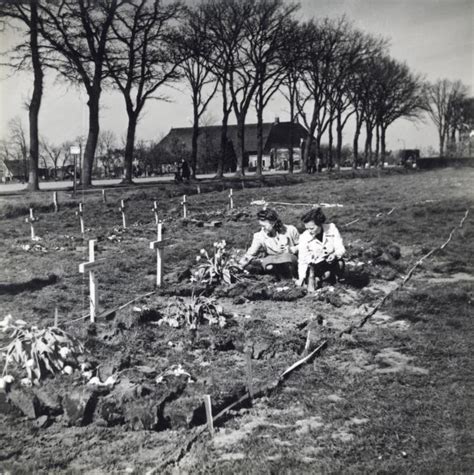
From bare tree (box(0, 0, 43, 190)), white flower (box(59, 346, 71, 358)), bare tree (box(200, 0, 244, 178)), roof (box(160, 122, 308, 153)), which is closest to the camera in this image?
white flower (box(59, 346, 71, 358))

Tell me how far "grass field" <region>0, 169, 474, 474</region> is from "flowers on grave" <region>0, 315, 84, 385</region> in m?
0.16

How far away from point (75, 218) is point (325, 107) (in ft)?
115

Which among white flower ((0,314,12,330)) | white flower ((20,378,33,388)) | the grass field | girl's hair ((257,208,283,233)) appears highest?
girl's hair ((257,208,283,233))

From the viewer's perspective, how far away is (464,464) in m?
3.49

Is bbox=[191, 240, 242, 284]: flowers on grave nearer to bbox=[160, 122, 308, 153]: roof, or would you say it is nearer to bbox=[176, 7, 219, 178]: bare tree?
bbox=[176, 7, 219, 178]: bare tree

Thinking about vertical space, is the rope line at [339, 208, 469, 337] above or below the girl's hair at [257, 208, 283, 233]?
below

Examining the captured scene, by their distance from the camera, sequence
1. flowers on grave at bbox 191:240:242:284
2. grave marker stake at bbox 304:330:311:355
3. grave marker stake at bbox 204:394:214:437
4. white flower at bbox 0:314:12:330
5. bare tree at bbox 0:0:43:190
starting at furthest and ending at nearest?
1. bare tree at bbox 0:0:43:190
2. flowers on grave at bbox 191:240:242:284
3. grave marker stake at bbox 304:330:311:355
4. white flower at bbox 0:314:12:330
5. grave marker stake at bbox 204:394:214:437

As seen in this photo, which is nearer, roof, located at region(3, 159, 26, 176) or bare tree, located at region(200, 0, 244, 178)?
bare tree, located at region(200, 0, 244, 178)

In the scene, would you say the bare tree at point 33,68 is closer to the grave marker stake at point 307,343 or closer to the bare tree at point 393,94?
the grave marker stake at point 307,343

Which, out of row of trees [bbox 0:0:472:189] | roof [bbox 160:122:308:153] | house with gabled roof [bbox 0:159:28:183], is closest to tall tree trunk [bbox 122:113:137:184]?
row of trees [bbox 0:0:472:189]

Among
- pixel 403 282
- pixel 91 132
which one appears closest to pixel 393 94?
pixel 91 132

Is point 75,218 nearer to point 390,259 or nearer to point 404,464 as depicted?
point 390,259

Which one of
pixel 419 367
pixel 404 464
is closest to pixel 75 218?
pixel 419 367

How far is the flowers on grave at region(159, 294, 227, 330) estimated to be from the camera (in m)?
6.25
